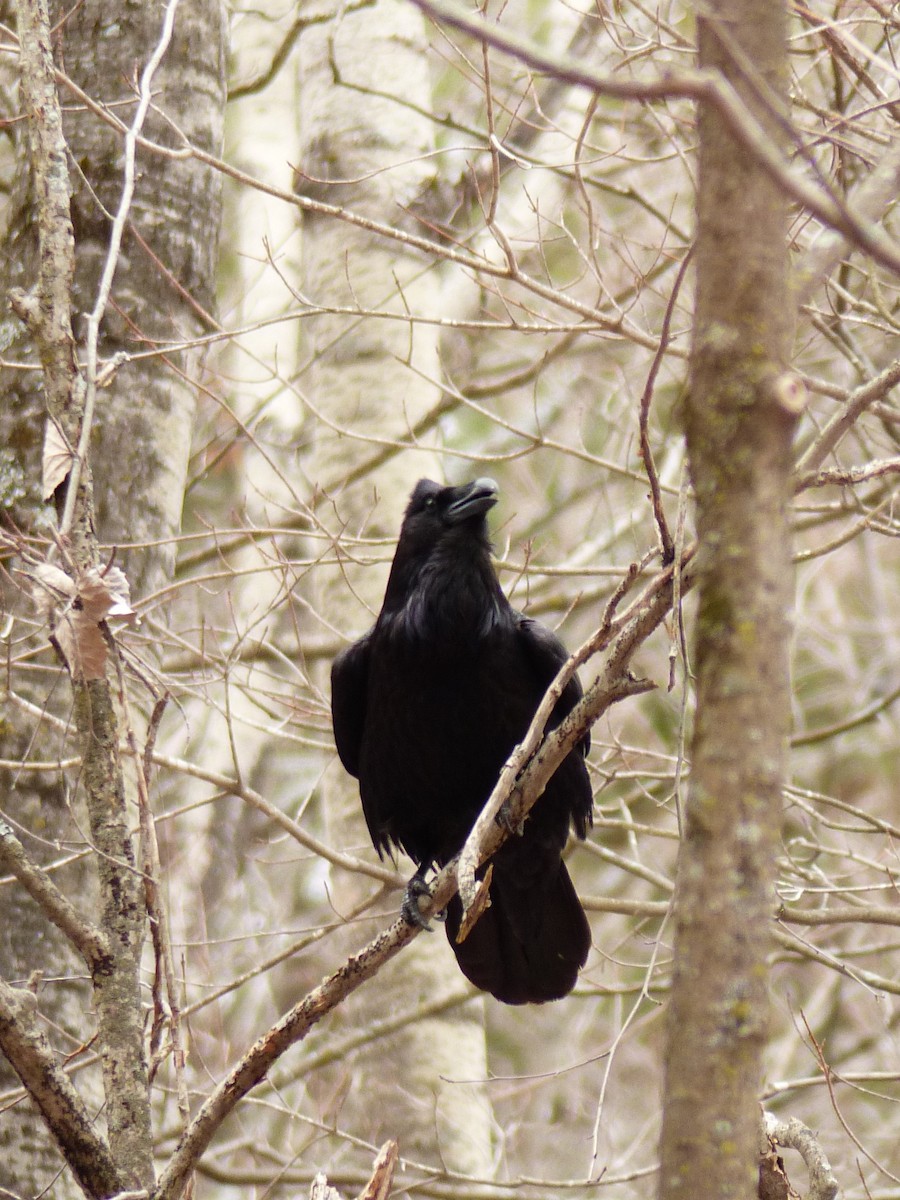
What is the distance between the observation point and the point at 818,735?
18.9ft

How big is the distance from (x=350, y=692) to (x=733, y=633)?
3.62m

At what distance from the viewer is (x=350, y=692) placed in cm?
488

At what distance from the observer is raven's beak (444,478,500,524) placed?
15.6 ft

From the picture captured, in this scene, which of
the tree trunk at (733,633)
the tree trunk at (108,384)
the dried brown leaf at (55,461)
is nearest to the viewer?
the tree trunk at (733,633)

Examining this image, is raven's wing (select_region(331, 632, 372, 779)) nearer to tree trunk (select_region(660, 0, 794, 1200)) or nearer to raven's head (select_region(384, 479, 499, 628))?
raven's head (select_region(384, 479, 499, 628))

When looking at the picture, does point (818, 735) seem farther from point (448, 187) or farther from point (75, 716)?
point (75, 716)

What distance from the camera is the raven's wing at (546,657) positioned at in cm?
448

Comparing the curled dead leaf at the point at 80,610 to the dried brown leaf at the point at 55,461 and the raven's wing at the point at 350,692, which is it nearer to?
the dried brown leaf at the point at 55,461

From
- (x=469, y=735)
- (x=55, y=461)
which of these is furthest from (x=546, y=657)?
(x=55, y=461)

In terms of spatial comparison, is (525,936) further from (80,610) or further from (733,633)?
(733,633)

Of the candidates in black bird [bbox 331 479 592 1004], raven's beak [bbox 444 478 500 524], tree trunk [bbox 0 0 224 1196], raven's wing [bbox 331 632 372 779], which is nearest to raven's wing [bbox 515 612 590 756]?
black bird [bbox 331 479 592 1004]

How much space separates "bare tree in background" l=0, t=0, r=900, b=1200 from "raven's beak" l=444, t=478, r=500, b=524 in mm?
176

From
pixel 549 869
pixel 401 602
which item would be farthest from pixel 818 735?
pixel 401 602

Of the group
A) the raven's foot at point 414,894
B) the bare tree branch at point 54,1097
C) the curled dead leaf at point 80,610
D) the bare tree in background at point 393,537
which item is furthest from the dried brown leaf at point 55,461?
the raven's foot at point 414,894
